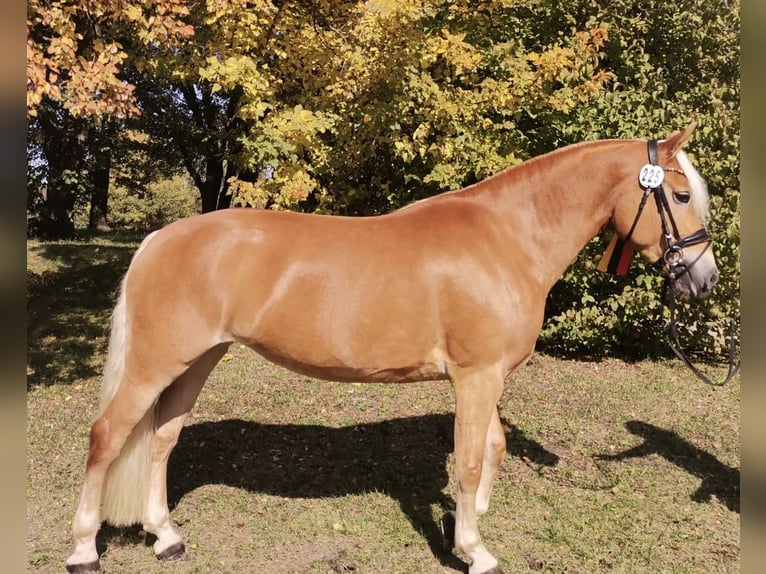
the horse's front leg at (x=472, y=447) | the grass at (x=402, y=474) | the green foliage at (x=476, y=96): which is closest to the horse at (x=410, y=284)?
the horse's front leg at (x=472, y=447)

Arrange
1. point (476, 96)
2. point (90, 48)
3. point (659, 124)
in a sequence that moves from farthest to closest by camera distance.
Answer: point (659, 124)
point (476, 96)
point (90, 48)

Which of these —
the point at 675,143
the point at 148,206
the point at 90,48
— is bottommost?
the point at 148,206

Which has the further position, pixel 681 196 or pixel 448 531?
pixel 448 531

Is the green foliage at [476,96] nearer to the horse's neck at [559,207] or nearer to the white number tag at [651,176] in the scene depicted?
the horse's neck at [559,207]

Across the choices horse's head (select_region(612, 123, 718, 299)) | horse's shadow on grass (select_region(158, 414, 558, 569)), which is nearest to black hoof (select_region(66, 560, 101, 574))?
horse's shadow on grass (select_region(158, 414, 558, 569))

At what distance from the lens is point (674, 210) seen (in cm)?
277

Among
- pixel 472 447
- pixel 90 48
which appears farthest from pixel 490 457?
pixel 90 48

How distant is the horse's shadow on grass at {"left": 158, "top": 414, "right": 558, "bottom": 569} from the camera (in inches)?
158

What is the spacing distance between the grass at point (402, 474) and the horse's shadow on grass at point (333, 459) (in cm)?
2

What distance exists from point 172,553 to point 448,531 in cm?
169

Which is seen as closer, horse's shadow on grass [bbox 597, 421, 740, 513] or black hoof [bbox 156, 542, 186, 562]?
black hoof [bbox 156, 542, 186, 562]

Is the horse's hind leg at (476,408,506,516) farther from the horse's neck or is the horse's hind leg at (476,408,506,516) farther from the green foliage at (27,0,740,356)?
the green foliage at (27,0,740,356)

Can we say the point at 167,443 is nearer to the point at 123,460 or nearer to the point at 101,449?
the point at 123,460

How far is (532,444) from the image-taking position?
475 cm
